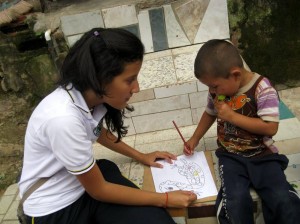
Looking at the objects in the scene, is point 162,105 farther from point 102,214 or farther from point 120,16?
point 102,214

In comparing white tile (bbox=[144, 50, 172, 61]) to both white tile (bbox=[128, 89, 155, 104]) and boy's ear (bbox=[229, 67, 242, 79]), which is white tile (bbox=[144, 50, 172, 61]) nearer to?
white tile (bbox=[128, 89, 155, 104])

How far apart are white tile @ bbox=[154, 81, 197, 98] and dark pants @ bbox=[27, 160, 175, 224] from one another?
1.10 metres

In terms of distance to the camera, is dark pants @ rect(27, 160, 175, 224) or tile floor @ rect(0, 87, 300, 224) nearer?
dark pants @ rect(27, 160, 175, 224)

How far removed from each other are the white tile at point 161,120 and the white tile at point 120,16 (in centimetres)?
77

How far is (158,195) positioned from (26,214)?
0.62 metres

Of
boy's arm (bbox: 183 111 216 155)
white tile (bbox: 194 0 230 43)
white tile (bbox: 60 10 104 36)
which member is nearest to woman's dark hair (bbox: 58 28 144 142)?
boy's arm (bbox: 183 111 216 155)

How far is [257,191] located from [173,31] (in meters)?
1.54

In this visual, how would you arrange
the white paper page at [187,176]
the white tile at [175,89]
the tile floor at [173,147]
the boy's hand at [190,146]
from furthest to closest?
the white tile at [175,89] → the boy's hand at [190,146] → the tile floor at [173,147] → the white paper page at [187,176]

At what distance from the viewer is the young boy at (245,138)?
5.27ft

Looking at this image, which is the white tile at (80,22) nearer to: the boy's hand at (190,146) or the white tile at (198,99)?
the white tile at (198,99)

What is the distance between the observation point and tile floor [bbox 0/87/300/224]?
2.01 meters

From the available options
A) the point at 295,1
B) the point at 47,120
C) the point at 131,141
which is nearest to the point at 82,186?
the point at 47,120

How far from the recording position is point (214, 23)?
2760 millimetres

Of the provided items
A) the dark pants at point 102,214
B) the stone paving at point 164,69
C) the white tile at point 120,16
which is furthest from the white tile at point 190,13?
the dark pants at point 102,214
